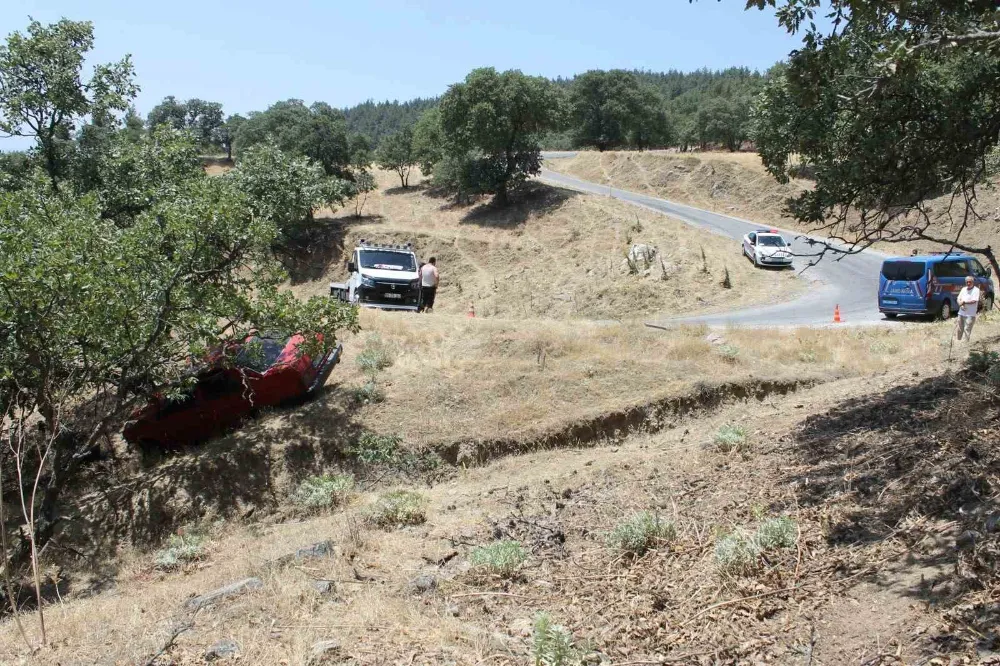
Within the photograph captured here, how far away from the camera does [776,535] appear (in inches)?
241

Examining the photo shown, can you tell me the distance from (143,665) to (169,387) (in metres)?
6.59

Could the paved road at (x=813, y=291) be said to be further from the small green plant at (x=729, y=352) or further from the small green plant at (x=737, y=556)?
the small green plant at (x=737, y=556)

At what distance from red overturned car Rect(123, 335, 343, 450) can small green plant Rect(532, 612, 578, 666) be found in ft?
30.3

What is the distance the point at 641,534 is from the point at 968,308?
441 inches

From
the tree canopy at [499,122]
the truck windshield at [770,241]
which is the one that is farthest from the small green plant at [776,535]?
the tree canopy at [499,122]

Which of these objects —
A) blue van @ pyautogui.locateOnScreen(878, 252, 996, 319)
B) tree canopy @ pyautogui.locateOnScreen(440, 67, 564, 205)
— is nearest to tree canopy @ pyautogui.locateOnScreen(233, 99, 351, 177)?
tree canopy @ pyautogui.locateOnScreen(440, 67, 564, 205)

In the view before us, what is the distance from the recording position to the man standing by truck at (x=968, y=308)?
14.4m

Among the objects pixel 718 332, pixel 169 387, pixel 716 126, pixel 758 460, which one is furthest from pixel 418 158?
pixel 758 460

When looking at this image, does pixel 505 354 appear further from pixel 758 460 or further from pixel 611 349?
pixel 758 460

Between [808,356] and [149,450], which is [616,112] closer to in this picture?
[808,356]

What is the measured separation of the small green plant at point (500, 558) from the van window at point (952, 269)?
731 inches

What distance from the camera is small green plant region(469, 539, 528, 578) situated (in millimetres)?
6789

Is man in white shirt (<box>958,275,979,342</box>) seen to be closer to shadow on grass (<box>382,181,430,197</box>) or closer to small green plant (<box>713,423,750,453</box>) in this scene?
small green plant (<box>713,423,750,453</box>)

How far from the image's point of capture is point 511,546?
711 cm
